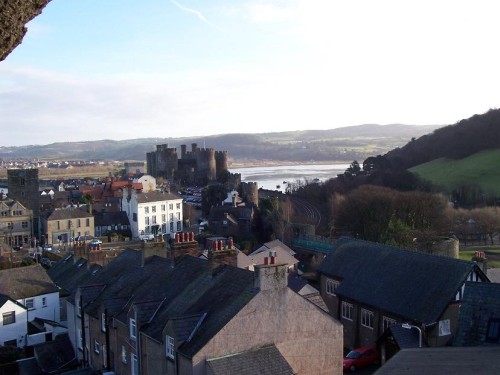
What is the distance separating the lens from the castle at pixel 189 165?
10338 cm

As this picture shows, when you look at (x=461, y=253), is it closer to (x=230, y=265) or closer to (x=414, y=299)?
(x=414, y=299)

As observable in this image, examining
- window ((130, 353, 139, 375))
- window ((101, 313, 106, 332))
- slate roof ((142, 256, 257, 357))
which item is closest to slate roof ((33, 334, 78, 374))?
window ((101, 313, 106, 332))

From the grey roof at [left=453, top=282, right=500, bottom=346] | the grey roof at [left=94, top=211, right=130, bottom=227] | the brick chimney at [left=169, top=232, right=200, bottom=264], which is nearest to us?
the grey roof at [left=453, top=282, right=500, bottom=346]

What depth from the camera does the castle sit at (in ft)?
339

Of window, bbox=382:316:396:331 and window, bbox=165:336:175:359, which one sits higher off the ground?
window, bbox=165:336:175:359

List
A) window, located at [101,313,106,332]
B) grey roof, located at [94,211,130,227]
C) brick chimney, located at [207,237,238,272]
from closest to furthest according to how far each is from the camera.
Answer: brick chimney, located at [207,237,238,272]
window, located at [101,313,106,332]
grey roof, located at [94,211,130,227]

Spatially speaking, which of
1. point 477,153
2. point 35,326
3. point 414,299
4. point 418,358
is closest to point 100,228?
point 35,326

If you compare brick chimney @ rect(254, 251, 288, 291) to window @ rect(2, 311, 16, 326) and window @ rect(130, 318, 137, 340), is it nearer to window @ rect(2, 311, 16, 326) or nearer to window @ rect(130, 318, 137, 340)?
window @ rect(130, 318, 137, 340)

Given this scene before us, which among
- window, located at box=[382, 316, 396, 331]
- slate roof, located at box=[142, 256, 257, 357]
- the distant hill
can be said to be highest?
the distant hill

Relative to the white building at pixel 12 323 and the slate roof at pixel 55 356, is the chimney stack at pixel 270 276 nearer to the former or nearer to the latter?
the slate roof at pixel 55 356

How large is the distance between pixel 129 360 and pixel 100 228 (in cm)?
4779

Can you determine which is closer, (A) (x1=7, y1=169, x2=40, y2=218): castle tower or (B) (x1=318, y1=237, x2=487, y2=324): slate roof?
(B) (x1=318, y1=237, x2=487, y2=324): slate roof

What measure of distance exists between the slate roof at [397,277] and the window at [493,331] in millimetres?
7777

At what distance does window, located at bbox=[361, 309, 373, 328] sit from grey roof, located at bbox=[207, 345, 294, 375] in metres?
12.6
